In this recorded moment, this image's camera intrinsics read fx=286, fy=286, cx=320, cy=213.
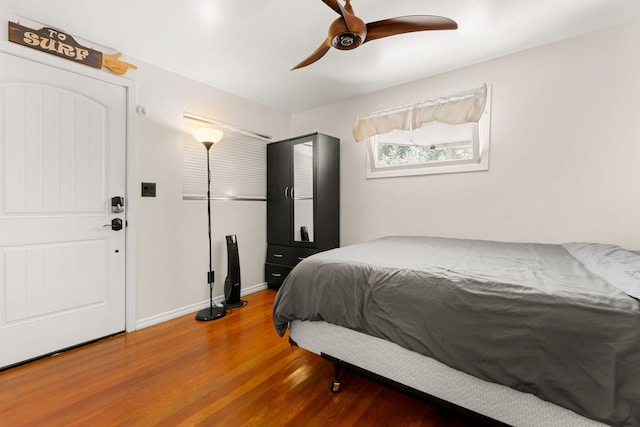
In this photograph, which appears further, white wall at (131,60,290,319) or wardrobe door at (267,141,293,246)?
wardrobe door at (267,141,293,246)

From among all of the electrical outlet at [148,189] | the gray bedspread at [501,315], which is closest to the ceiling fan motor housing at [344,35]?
the gray bedspread at [501,315]

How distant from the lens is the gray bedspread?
0.95 m

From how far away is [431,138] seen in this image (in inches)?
120

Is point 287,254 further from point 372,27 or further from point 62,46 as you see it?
point 62,46

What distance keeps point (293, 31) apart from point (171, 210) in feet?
6.47

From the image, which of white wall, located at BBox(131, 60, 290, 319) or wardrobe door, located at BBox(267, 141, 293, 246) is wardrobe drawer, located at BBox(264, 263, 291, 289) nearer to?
wardrobe door, located at BBox(267, 141, 293, 246)

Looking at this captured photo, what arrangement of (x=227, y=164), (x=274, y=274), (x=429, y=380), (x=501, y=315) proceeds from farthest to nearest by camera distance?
(x=274, y=274) → (x=227, y=164) → (x=429, y=380) → (x=501, y=315)

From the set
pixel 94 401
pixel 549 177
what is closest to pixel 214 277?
pixel 94 401

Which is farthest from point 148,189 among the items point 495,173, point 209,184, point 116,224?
point 495,173

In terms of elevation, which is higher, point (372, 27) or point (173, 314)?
point (372, 27)

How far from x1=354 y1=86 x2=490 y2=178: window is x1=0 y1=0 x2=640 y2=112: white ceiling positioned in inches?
15.0

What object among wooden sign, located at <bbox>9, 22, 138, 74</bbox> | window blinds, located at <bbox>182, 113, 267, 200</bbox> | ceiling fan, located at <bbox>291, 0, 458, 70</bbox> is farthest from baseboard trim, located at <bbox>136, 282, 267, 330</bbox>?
ceiling fan, located at <bbox>291, 0, 458, 70</bbox>

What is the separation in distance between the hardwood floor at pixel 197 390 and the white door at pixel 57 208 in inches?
10.7

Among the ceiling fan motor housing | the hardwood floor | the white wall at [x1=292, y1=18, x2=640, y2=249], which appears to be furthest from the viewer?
the white wall at [x1=292, y1=18, x2=640, y2=249]
